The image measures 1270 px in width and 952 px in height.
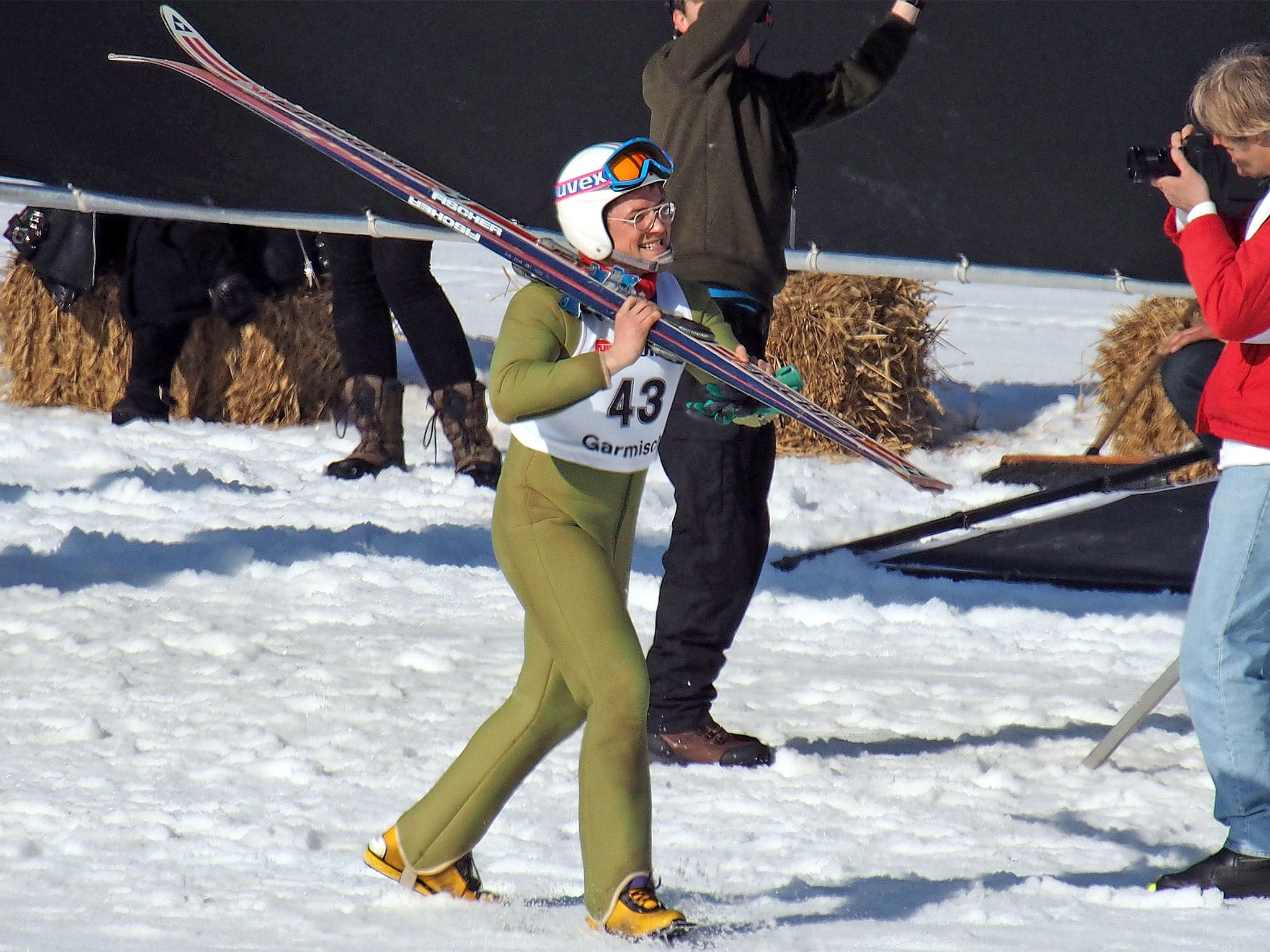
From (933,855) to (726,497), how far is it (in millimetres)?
1091

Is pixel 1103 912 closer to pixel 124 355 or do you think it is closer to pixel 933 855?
pixel 933 855

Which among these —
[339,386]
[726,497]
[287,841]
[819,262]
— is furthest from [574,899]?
[339,386]

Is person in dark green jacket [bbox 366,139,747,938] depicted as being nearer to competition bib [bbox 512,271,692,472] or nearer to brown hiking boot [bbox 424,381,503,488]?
competition bib [bbox 512,271,692,472]

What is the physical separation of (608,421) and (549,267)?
31 cm

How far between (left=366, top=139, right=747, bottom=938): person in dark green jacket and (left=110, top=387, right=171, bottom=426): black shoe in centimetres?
632

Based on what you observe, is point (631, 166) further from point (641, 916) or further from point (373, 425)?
point (373, 425)

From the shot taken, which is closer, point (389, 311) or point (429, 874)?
point (429, 874)

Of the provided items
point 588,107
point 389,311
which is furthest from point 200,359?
point 588,107

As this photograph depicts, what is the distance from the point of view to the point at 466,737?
4.28 meters

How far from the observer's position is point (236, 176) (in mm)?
6605

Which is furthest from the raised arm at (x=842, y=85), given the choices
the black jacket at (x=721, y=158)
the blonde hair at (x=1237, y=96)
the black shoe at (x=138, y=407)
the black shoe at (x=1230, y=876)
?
the black shoe at (x=138, y=407)

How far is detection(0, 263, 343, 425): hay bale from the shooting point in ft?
30.3

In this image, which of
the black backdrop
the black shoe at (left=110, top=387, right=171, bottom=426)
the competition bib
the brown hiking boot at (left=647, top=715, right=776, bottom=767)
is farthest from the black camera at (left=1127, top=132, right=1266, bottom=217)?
the black shoe at (left=110, top=387, right=171, bottom=426)

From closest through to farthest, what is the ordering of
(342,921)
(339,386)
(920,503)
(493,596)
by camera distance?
(342,921) → (493,596) → (920,503) → (339,386)
